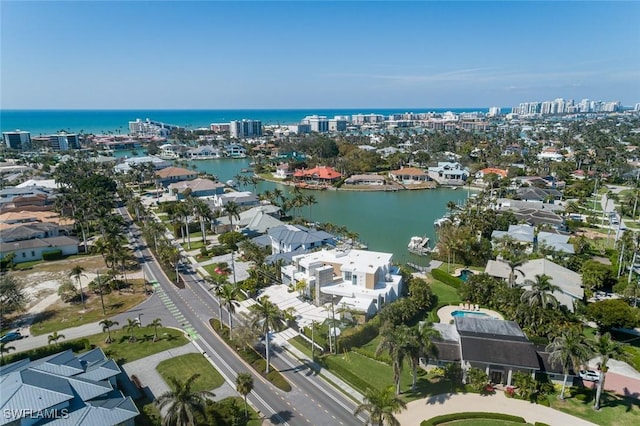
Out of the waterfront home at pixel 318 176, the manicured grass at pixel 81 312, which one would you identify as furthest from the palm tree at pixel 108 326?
the waterfront home at pixel 318 176

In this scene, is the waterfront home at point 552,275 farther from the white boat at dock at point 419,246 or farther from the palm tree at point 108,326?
the palm tree at point 108,326

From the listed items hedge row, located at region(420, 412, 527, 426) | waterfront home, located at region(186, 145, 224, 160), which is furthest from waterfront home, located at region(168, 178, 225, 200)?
hedge row, located at region(420, 412, 527, 426)

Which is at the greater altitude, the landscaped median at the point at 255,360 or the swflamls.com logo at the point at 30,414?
the swflamls.com logo at the point at 30,414

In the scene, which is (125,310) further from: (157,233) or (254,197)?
(254,197)

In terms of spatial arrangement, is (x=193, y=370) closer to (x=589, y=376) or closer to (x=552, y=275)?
(x=589, y=376)

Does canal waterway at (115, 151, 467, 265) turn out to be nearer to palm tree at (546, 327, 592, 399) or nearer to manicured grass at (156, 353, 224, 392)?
palm tree at (546, 327, 592, 399)

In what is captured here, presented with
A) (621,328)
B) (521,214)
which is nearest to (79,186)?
(521,214)
